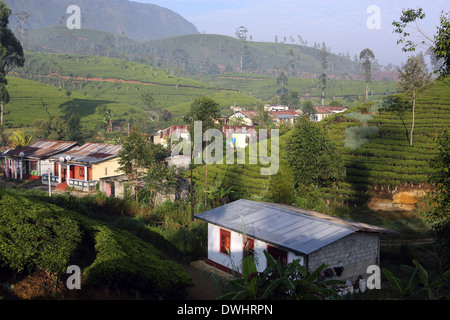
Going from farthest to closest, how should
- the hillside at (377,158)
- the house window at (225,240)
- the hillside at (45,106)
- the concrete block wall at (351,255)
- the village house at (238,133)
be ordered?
1. the hillside at (45,106)
2. the village house at (238,133)
3. the hillside at (377,158)
4. the house window at (225,240)
5. the concrete block wall at (351,255)

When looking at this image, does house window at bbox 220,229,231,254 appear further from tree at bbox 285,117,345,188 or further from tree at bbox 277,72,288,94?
tree at bbox 277,72,288,94

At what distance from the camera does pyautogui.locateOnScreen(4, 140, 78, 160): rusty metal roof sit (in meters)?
35.6

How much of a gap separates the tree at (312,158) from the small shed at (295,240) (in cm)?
568

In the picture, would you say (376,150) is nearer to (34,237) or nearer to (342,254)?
(342,254)

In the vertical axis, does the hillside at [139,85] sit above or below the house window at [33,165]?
above

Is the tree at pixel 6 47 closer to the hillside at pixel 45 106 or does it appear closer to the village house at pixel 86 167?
the hillside at pixel 45 106

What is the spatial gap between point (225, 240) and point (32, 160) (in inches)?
1055

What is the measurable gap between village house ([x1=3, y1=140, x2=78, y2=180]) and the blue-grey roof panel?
2322 centimetres

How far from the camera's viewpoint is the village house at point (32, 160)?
35.3 m

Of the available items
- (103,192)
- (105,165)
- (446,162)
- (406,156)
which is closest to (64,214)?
(446,162)

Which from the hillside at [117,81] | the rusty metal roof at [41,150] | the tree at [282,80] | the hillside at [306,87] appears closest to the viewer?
the rusty metal roof at [41,150]

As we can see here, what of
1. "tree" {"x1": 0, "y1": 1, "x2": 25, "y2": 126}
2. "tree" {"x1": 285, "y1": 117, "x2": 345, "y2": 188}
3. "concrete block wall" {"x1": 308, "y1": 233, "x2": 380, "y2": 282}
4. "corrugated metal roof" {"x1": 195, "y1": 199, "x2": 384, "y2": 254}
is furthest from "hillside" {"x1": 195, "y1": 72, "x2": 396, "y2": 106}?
"concrete block wall" {"x1": 308, "y1": 233, "x2": 380, "y2": 282}

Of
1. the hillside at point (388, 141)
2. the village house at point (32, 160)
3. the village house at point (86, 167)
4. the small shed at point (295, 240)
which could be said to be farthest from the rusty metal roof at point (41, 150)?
the hillside at point (388, 141)
